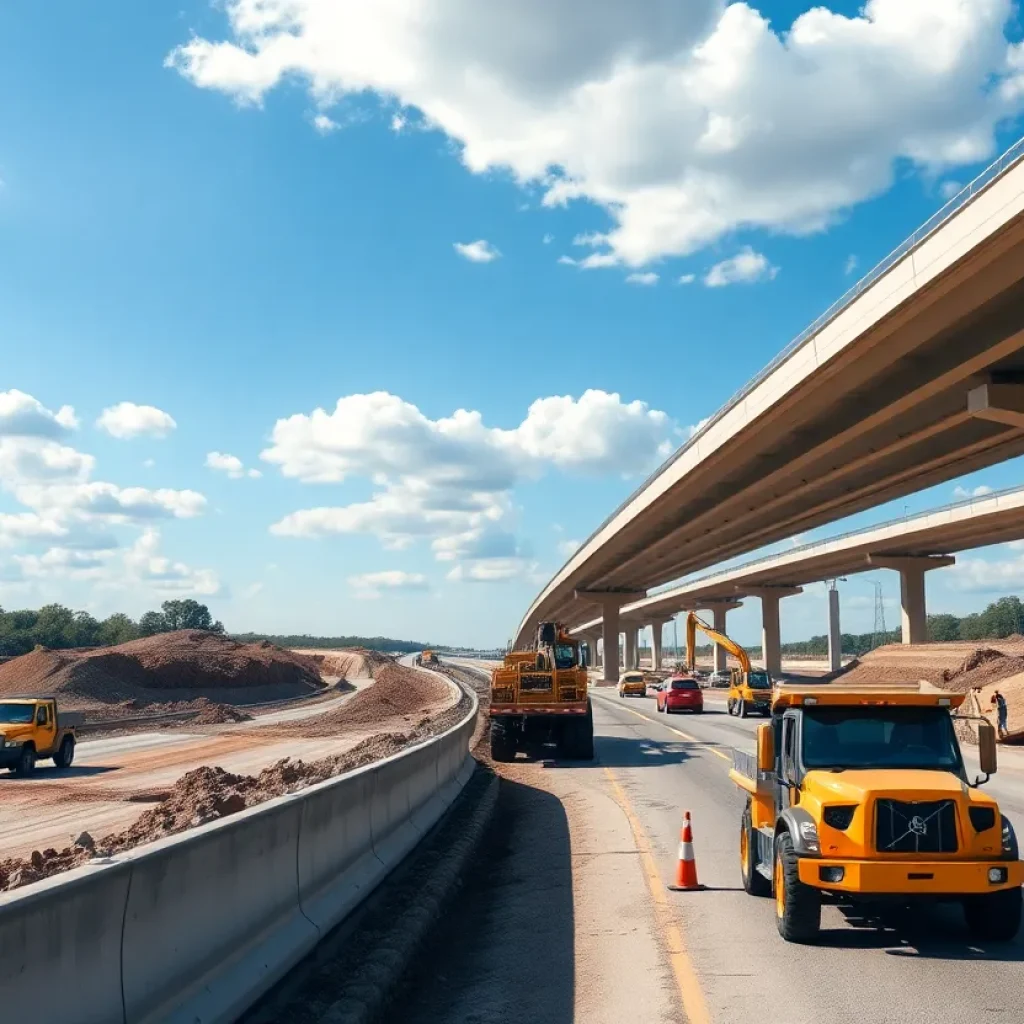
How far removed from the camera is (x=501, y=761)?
88.9 feet

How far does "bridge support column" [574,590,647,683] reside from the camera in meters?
101

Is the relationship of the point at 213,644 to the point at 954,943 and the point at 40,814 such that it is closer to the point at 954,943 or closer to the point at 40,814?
the point at 40,814

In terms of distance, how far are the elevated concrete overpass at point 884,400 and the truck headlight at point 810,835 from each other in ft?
56.0

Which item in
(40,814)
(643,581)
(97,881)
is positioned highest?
(643,581)

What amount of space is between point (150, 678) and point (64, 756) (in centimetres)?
3760

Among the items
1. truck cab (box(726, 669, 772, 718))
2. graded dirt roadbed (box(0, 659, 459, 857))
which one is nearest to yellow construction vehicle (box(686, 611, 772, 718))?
truck cab (box(726, 669, 772, 718))

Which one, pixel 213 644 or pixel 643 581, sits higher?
pixel 643 581

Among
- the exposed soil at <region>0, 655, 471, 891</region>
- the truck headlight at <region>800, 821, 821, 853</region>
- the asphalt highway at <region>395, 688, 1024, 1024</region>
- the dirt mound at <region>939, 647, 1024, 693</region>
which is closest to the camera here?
the asphalt highway at <region>395, 688, 1024, 1024</region>

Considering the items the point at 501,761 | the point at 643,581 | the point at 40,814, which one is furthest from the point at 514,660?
the point at 643,581

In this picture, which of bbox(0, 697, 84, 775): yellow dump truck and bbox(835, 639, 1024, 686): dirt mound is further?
bbox(835, 639, 1024, 686): dirt mound

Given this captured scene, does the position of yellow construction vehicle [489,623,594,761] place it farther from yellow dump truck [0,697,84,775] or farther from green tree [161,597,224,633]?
green tree [161,597,224,633]

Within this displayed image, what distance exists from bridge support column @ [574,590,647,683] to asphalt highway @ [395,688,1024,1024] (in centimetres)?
8599

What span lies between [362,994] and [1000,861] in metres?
4.51

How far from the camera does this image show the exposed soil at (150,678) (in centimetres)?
5672
